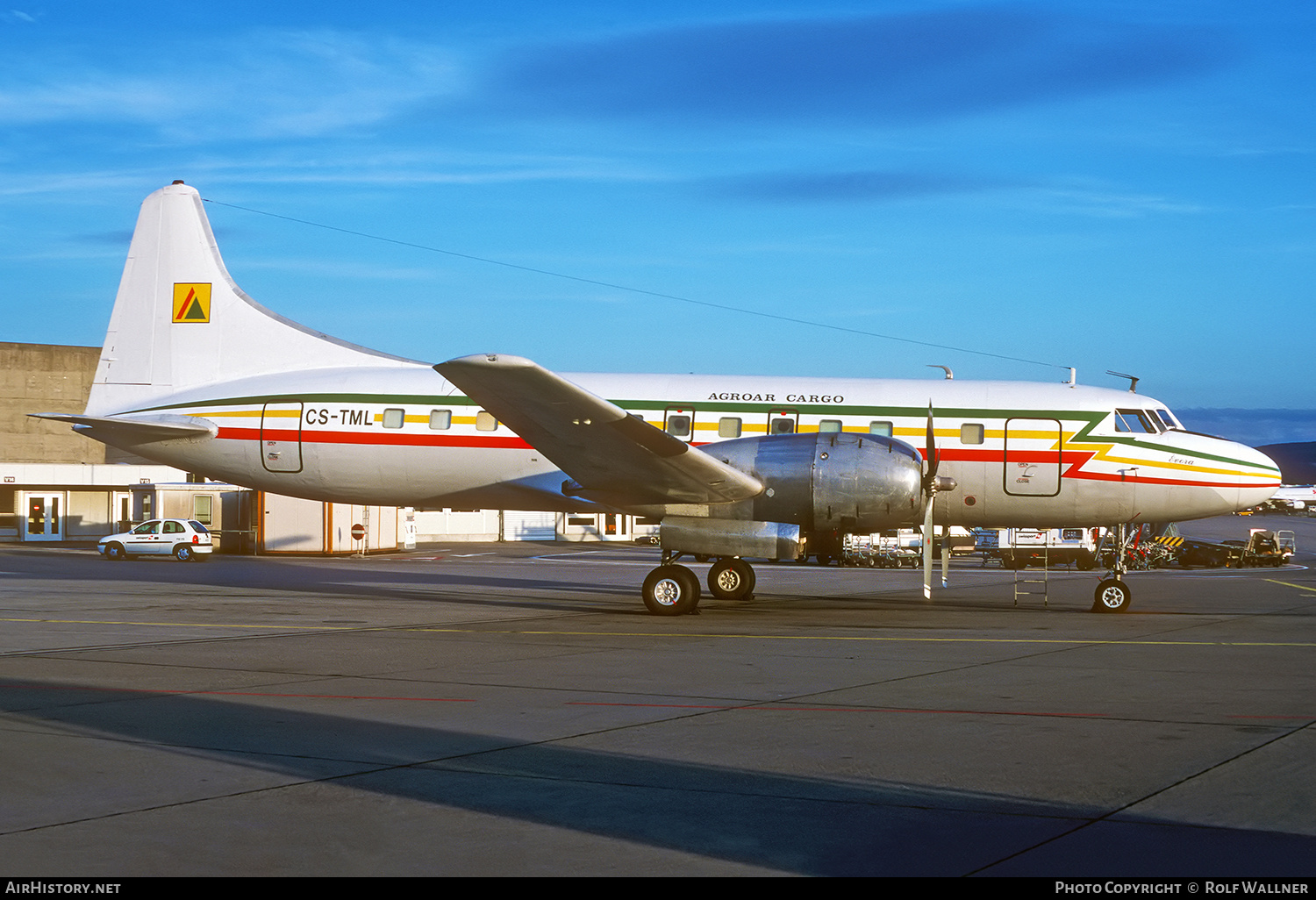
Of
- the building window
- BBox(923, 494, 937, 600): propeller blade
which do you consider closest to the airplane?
BBox(923, 494, 937, 600): propeller blade

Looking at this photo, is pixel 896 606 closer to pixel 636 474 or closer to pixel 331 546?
pixel 636 474

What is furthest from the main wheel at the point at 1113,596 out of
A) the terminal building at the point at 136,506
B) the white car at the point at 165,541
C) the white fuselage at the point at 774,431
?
the white car at the point at 165,541

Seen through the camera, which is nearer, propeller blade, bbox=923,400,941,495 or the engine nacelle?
the engine nacelle

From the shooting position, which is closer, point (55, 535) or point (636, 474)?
point (636, 474)

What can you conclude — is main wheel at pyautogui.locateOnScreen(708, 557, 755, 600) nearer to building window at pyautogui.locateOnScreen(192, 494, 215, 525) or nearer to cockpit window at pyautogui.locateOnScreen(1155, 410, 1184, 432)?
cockpit window at pyautogui.locateOnScreen(1155, 410, 1184, 432)

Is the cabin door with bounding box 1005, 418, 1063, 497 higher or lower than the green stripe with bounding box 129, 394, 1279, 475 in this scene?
lower

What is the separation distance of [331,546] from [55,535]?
76.8 feet

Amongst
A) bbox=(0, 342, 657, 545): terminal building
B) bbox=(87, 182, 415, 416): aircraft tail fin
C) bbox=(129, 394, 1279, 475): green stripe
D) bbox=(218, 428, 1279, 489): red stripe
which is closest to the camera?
bbox=(218, 428, 1279, 489): red stripe

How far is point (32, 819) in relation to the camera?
20.3 ft

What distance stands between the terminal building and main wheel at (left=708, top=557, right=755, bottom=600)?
5.60 m

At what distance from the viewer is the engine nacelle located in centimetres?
1809

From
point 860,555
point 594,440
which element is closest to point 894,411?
point 594,440

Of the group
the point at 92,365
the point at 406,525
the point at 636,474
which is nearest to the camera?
the point at 636,474

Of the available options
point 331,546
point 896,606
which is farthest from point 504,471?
point 331,546
